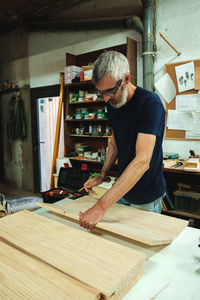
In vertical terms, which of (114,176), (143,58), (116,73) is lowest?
(114,176)

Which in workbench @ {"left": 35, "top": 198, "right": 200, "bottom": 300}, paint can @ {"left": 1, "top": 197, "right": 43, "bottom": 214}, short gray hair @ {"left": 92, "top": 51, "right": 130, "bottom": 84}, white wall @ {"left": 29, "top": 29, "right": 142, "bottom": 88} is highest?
white wall @ {"left": 29, "top": 29, "right": 142, "bottom": 88}

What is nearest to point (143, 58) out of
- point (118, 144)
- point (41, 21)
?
Answer: point (118, 144)

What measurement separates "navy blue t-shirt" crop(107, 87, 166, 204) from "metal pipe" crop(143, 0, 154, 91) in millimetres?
1812

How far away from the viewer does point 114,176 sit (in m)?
3.38

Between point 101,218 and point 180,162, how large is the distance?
1935 millimetres

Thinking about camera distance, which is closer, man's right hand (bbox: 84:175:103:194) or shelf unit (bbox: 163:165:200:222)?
man's right hand (bbox: 84:175:103:194)

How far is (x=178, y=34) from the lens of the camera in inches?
116

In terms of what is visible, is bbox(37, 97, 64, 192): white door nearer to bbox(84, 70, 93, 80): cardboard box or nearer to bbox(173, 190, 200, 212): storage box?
bbox(84, 70, 93, 80): cardboard box

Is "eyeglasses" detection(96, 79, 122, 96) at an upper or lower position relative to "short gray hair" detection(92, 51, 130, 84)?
lower

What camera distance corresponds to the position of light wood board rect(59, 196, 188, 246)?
2.90 ft

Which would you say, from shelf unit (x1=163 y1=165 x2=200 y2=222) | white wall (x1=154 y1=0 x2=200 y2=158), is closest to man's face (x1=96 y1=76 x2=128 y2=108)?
shelf unit (x1=163 y1=165 x2=200 y2=222)

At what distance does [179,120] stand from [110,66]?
221cm

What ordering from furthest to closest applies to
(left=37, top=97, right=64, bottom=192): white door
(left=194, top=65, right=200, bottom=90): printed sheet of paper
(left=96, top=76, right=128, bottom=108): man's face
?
(left=37, top=97, right=64, bottom=192): white door, (left=194, top=65, right=200, bottom=90): printed sheet of paper, (left=96, top=76, right=128, bottom=108): man's face

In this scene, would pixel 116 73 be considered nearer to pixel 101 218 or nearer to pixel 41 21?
pixel 101 218
